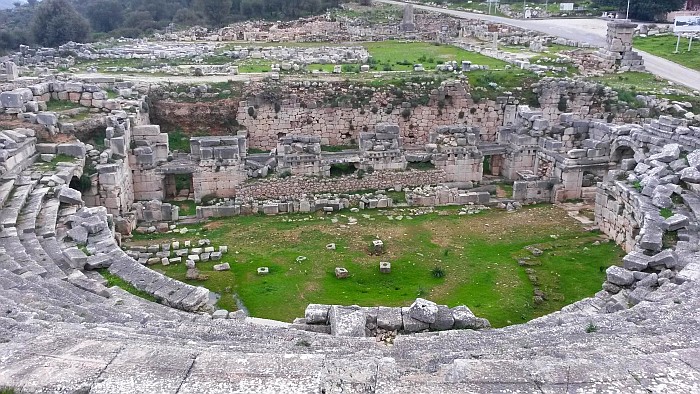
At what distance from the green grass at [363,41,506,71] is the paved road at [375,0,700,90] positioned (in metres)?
9.74

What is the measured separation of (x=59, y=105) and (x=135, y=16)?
52657 millimetres

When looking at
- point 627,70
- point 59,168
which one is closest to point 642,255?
point 59,168

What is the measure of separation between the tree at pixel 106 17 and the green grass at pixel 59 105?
5623 cm

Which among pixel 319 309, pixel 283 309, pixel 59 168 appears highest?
pixel 59 168

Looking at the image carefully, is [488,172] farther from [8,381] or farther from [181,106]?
[8,381]

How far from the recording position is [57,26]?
58875 mm

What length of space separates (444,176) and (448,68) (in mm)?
10737

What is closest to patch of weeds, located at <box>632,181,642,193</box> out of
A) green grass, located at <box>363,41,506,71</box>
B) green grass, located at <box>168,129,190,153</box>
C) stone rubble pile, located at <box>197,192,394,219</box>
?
stone rubble pile, located at <box>197,192,394,219</box>

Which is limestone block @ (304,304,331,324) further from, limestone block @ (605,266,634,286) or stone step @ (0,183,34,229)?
stone step @ (0,183,34,229)

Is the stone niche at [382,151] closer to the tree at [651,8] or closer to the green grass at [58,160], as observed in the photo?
the green grass at [58,160]

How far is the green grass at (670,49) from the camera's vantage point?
38388 mm

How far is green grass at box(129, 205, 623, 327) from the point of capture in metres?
16.4

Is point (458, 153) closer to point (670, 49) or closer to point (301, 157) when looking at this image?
point (301, 157)

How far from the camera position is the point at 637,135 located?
74.9ft
